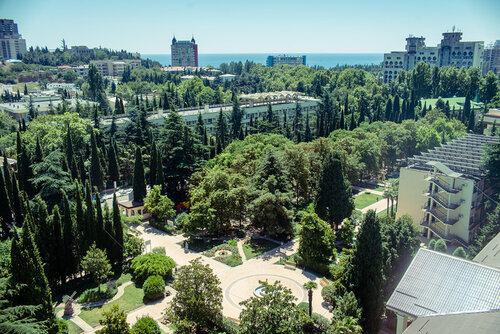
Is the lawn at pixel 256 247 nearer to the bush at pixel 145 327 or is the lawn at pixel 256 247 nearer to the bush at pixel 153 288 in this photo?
the bush at pixel 153 288

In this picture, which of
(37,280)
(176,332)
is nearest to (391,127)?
(176,332)

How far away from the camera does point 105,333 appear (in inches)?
794

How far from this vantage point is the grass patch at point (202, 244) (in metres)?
35.8

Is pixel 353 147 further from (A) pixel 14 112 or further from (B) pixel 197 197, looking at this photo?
(A) pixel 14 112

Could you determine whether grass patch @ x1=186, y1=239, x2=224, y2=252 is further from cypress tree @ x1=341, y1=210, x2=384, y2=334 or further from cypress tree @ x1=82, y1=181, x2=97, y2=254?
cypress tree @ x1=341, y1=210, x2=384, y2=334

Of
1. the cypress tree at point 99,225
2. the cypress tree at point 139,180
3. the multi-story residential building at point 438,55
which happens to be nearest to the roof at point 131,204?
the cypress tree at point 139,180

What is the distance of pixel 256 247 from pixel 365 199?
20.6 metres

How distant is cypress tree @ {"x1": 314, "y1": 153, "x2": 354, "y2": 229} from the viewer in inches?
1474

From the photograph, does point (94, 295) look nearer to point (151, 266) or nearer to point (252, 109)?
point (151, 266)

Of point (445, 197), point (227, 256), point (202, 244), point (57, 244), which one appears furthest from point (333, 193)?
point (57, 244)

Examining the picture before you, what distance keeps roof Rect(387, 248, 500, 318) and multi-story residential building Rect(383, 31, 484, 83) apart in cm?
13393

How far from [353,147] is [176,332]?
3893cm

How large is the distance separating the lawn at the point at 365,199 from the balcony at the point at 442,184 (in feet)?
36.4

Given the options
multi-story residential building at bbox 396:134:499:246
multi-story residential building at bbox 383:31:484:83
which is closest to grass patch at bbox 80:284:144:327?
multi-story residential building at bbox 396:134:499:246
